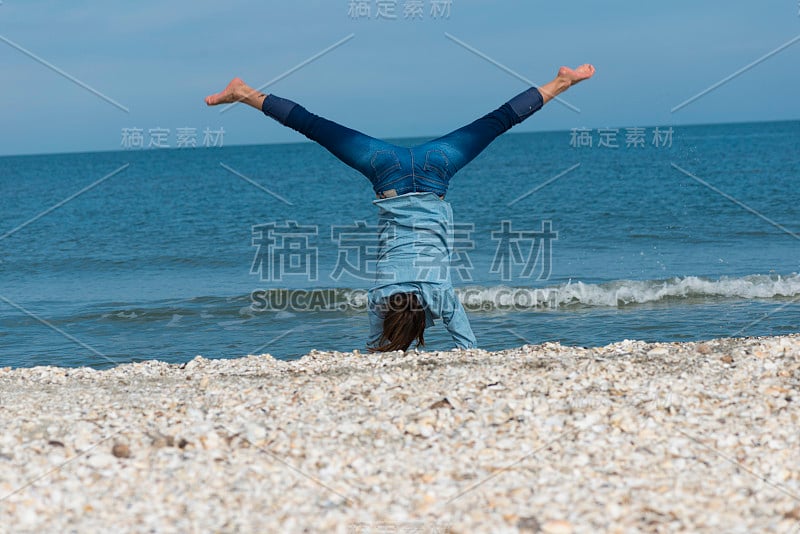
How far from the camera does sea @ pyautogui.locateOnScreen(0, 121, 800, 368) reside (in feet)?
36.2

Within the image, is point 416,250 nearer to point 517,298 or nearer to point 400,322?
point 400,322

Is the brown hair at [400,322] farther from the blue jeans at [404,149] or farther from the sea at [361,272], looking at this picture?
the sea at [361,272]

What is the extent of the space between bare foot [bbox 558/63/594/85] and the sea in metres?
4.36

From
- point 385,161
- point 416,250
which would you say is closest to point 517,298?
point 416,250

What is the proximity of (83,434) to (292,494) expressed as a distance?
4.82 ft

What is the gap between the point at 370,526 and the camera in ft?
12.3

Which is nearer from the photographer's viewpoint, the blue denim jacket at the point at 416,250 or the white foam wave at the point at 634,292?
the blue denim jacket at the point at 416,250

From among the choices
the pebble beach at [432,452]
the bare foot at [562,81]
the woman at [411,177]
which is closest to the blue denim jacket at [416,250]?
the woman at [411,177]

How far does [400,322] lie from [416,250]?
570mm

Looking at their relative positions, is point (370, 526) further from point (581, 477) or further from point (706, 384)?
point (706, 384)

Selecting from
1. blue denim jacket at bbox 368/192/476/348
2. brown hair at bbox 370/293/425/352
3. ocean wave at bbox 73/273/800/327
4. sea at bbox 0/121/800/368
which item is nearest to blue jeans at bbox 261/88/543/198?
blue denim jacket at bbox 368/192/476/348

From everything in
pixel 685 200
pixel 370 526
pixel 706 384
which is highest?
pixel 685 200

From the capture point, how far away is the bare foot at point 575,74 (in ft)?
19.5

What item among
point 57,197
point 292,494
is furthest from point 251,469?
point 57,197
